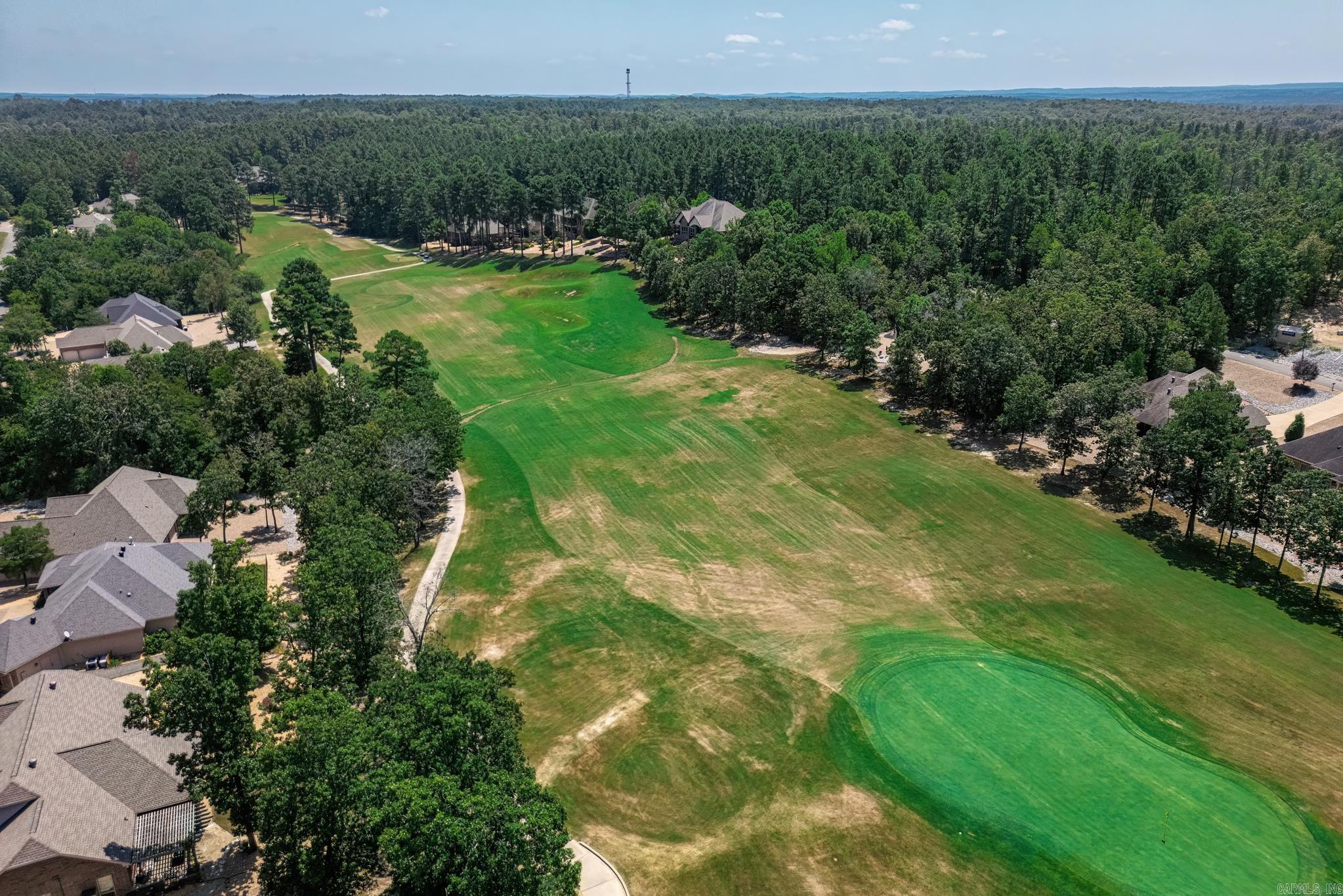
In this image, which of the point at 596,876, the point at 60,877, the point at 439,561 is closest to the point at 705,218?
the point at 439,561

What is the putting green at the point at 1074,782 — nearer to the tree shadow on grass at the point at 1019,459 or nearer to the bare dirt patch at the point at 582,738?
the bare dirt patch at the point at 582,738

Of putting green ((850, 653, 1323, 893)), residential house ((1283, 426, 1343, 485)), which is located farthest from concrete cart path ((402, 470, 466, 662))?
residential house ((1283, 426, 1343, 485))

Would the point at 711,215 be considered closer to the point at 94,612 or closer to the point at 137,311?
the point at 137,311

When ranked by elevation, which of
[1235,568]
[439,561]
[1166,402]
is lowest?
[439,561]

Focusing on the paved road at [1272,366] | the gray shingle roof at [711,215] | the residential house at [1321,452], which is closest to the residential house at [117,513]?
the residential house at [1321,452]

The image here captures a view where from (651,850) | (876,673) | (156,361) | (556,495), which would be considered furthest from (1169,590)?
(156,361)
